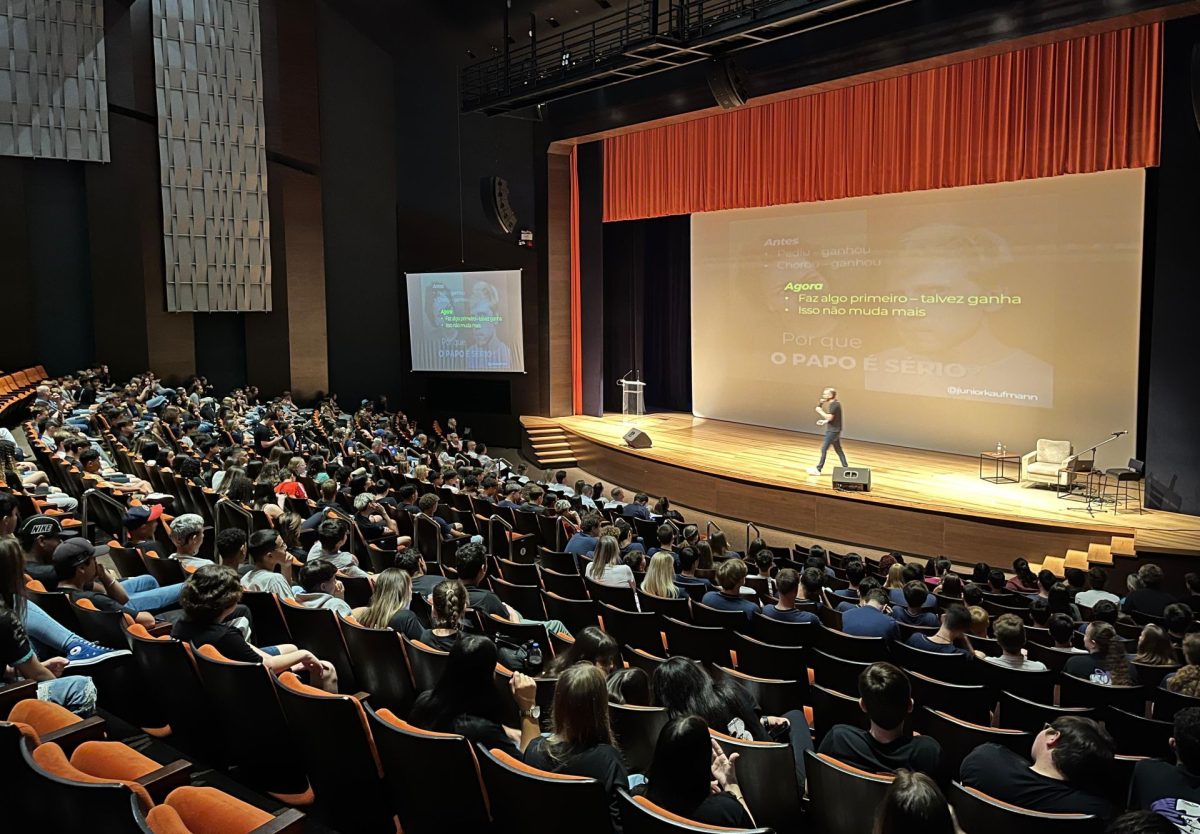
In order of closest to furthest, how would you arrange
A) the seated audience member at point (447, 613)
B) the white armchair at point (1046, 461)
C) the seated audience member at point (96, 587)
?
the seated audience member at point (447, 613), the seated audience member at point (96, 587), the white armchair at point (1046, 461)

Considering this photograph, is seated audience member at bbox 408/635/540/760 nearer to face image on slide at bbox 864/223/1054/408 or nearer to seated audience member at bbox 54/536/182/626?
seated audience member at bbox 54/536/182/626

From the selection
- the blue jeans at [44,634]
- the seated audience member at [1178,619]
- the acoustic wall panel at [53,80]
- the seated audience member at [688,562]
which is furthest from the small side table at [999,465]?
the acoustic wall panel at [53,80]

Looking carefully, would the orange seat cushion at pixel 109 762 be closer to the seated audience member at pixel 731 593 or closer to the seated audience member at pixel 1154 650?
the seated audience member at pixel 731 593

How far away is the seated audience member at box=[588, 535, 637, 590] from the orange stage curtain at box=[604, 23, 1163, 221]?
312 inches

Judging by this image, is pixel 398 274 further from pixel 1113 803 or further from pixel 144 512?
pixel 1113 803

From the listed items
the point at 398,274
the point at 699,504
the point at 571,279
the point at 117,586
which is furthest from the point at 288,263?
the point at 117,586

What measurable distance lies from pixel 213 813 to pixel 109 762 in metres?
0.46

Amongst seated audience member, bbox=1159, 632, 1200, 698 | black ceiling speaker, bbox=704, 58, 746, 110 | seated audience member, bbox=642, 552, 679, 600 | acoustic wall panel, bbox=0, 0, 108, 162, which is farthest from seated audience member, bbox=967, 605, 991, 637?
acoustic wall panel, bbox=0, 0, 108, 162

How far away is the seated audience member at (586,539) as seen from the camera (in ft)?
23.6

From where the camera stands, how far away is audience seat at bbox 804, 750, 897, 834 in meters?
2.71

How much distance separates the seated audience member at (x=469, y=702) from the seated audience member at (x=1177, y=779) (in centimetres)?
196

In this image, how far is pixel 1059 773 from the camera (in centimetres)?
291

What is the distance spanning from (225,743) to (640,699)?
148 centimetres

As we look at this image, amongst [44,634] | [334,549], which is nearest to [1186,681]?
[334,549]
